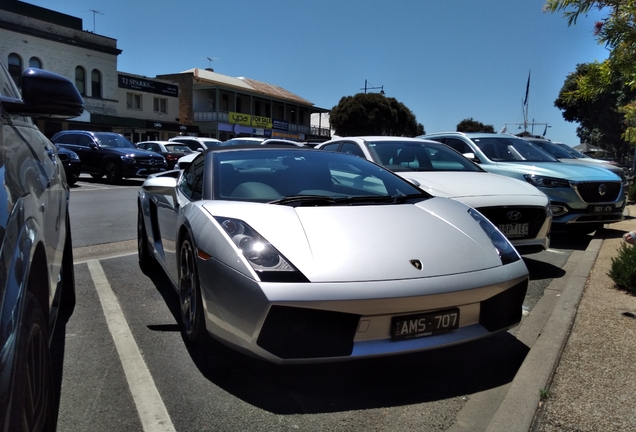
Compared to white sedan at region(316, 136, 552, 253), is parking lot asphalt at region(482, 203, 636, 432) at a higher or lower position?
lower

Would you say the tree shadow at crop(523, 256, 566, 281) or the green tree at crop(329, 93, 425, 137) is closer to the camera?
the tree shadow at crop(523, 256, 566, 281)

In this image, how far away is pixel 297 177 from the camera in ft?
13.7

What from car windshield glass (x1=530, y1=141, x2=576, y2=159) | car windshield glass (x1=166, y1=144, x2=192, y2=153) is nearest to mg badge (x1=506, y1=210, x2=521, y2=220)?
car windshield glass (x1=530, y1=141, x2=576, y2=159)

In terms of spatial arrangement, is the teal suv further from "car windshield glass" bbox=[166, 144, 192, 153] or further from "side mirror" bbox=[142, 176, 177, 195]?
"car windshield glass" bbox=[166, 144, 192, 153]

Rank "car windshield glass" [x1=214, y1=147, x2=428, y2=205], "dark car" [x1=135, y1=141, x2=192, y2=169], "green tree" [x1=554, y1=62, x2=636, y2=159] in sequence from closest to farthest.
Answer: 1. "car windshield glass" [x1=214, y1=147, x2=428, y2=205]
2. "dark car" [x1=135, y1=141, x2=192, y2=169]
3. "green tree" [x1=554, y1=62, x2=636, y2=159]

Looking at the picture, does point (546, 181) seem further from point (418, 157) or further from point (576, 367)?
point (576, 367)

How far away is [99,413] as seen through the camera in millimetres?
2828

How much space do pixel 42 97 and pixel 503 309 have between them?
2.61 meters

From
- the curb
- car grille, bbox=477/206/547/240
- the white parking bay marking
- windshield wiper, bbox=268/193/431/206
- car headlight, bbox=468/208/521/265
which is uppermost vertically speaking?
windshield wiper, bbox=268/193/431/206

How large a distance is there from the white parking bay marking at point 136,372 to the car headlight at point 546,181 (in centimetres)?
578

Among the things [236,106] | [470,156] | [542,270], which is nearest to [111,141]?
[470,156]

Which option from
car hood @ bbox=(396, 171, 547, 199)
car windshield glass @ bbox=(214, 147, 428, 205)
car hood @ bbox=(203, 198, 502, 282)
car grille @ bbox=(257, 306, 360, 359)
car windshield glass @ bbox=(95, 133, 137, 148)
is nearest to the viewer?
car grille @ bbox=(257, 306, 360, 359)

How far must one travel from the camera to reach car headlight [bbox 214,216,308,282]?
112 inches

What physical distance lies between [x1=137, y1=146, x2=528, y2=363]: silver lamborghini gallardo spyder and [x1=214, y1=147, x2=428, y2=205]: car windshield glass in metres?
0.02
